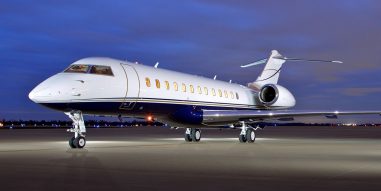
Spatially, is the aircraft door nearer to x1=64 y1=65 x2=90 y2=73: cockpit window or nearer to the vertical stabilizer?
x1=64 y1=65 x2=90 y2=73: cockpit window

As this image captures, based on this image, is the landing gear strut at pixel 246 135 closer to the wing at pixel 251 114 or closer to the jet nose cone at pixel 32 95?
the wing at pixel 251 114

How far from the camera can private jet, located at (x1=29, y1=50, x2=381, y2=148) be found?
17.9 m

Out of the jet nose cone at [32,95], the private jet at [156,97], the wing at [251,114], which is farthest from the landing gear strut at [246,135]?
the jet nose cone at [32,95]

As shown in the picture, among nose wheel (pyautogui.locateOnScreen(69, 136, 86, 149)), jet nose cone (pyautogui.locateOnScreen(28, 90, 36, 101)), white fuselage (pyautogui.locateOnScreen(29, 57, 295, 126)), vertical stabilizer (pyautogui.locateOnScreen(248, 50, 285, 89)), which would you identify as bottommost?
nose wheel (pyautogui.locateOnScreen(69, 136, 86, 149))

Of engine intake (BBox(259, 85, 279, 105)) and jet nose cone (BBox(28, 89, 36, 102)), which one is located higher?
engine intake (BBox(259, 85, 279, 105))

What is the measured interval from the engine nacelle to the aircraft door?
1083 centimetres

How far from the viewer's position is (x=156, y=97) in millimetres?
21062

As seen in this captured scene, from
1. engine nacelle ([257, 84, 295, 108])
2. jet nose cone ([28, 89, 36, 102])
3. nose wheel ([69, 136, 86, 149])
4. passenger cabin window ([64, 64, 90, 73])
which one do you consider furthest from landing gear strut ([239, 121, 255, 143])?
jet nose cone ([28, 89, 36, 102])

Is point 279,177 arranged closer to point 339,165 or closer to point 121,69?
point 339,165

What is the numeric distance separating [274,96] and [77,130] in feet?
45.5

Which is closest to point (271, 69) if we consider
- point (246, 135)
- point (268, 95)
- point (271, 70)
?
point (271, 70)

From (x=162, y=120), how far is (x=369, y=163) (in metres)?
12.3

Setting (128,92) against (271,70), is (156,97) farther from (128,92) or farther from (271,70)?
(271,70)

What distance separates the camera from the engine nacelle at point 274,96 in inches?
1130
